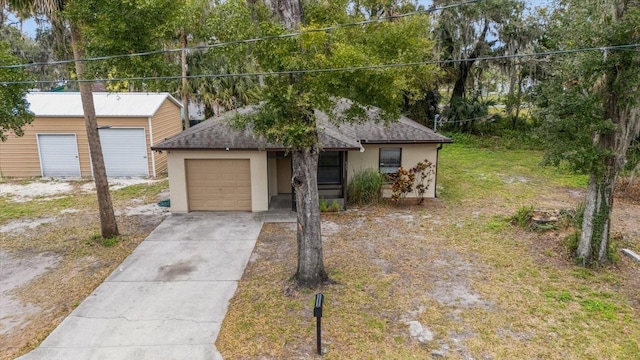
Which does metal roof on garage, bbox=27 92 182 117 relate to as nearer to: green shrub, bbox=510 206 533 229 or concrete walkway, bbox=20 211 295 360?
concrete walkway, bbox=20 211 295 360

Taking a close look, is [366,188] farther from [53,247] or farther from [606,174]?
[53,247]

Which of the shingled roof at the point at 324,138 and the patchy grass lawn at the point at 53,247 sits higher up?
the shingled roof at the point at 324,138

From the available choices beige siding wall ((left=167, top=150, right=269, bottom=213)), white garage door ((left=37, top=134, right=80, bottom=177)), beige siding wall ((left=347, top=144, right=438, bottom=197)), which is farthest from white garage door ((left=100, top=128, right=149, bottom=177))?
beige siding wall ((left=347, top=144, right=438, bottom=197))

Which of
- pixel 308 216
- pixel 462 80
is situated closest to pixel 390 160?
pixel 308 216

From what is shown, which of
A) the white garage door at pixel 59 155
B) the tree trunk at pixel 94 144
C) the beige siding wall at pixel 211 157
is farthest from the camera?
the white garage door at pixel 59 155

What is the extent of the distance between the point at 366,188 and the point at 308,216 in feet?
19.2

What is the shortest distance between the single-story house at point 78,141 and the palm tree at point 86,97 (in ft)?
24.1

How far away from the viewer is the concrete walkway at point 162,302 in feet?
18.6

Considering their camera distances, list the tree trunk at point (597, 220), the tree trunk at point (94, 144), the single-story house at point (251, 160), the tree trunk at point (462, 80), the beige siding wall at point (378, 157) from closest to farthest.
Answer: the tree trunk at point (597, 220), the tree trunk at point (94, 144), the single-story house at point (251, 160), the beige siding wall at point (378, 157), the tree trunk at point (462, 80)

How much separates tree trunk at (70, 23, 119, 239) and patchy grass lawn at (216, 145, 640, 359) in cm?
381

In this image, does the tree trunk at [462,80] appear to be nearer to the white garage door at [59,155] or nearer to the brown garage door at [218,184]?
the brown garage door at [218,184]

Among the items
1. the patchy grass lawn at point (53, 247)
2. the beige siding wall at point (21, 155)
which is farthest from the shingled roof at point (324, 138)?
the beige siding wall at point (21, 155)

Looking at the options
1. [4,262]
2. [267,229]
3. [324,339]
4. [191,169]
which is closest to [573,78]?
[324,339]

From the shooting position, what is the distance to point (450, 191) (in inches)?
568
